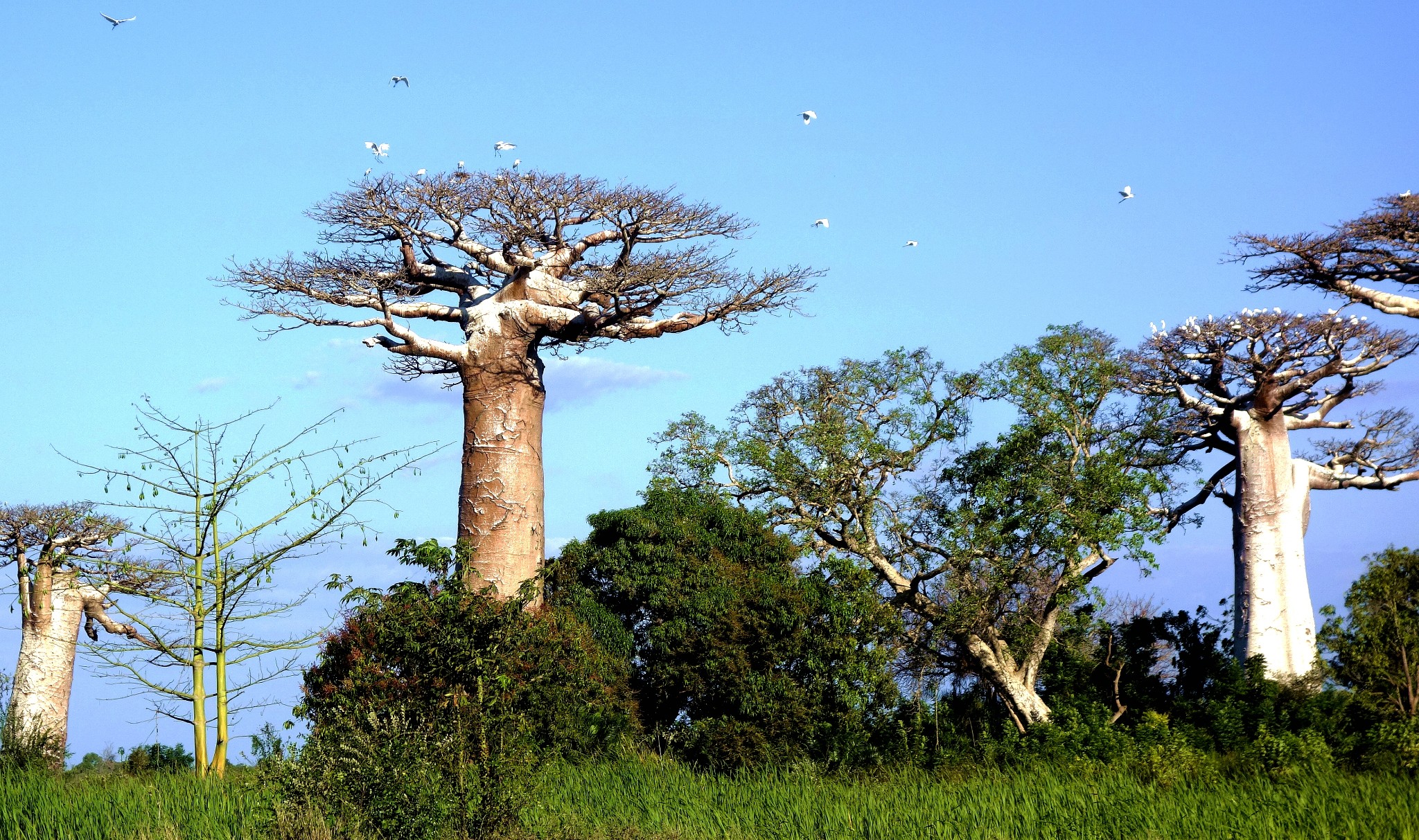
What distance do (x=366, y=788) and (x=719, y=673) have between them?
7.48 meters

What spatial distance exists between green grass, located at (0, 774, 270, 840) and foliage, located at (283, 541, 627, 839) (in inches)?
26.5

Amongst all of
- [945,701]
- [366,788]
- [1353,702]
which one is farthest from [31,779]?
[1353,702]

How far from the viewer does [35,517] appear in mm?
18641

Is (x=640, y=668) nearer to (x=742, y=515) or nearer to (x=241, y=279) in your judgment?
(x=742, y=515)

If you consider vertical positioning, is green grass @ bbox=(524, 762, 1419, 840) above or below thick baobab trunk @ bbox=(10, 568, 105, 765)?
below

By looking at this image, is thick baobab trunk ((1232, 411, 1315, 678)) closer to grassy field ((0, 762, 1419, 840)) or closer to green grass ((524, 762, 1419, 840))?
green grass ((524, 762, 1419, 840))

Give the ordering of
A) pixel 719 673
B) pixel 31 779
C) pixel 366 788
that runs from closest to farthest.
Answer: pixel 366 788 < pixel 31 779 < pixel 719 673

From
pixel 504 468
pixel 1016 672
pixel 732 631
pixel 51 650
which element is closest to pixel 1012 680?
pixel 1016 672

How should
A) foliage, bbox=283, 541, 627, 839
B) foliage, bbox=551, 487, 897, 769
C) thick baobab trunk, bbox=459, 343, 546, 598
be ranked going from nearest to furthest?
foliage, bbox=283, 541, 627, 839
foliage, bbox=551, 487, 897, 769
thick baobab trunk, bbox=459, 343, 546, 598

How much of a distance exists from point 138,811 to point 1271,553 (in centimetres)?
1392

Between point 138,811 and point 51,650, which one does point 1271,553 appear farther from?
point 51,650

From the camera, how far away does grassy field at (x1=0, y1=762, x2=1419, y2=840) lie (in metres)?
8.84

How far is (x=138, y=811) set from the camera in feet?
30.2

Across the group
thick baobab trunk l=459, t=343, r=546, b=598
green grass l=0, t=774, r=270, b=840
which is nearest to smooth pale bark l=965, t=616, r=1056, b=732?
thick baobab trunk l=459, t=343, r=546, b=598
